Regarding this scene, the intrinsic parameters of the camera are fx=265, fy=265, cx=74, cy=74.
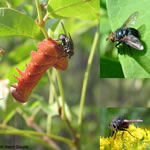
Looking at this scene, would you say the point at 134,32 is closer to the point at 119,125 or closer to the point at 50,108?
the point at 119,125

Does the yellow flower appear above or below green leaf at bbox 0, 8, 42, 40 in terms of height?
below

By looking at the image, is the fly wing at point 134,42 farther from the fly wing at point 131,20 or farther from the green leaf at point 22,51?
the green leaf at point 22,51

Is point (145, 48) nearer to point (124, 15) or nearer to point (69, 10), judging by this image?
point (124, 15)

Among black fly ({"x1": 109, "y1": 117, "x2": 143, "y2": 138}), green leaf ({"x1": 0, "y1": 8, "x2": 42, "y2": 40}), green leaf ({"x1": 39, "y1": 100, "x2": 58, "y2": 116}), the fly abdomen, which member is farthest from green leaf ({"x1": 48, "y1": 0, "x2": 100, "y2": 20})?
green leaf ({"x1": 39, "y1": 100, "x2": 58, "y2": 116})

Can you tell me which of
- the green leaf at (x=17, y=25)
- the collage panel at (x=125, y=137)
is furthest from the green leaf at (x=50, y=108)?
the green leaf at (x=17, y=25)

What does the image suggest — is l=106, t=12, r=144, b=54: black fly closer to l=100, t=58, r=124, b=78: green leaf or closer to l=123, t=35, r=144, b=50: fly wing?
l=123, t=35, r=144, b=50: fly wing

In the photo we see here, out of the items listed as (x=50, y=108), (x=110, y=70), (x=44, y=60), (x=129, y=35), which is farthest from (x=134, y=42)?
(x=50, y=108)
